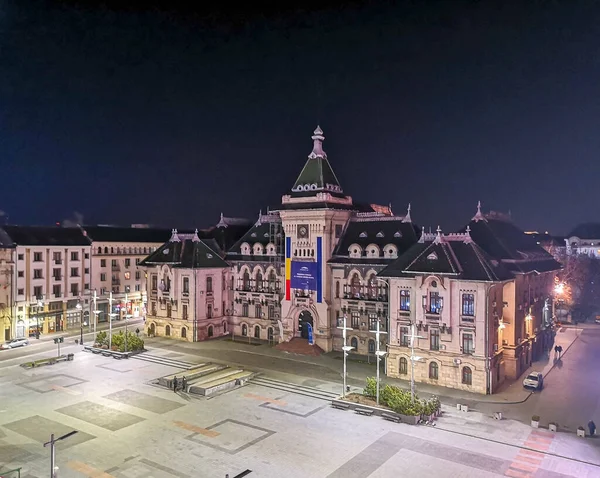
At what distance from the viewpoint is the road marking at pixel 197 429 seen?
38.9 metres

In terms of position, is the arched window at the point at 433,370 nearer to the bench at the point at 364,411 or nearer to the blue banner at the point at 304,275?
the bench at the point at 364,411

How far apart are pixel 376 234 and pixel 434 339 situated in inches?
695

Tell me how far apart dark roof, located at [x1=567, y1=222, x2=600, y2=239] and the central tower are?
113 m

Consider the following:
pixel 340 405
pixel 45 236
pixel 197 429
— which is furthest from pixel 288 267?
pixel 45 236

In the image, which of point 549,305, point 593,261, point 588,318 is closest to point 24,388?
point 549,305

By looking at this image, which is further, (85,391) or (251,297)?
(251,297)

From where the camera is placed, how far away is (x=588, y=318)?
3602 inches

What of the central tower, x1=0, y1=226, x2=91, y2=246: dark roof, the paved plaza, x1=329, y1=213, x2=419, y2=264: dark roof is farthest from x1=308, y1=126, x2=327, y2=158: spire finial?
x1=0, y1=226, x2=91, y2=246: dark roof

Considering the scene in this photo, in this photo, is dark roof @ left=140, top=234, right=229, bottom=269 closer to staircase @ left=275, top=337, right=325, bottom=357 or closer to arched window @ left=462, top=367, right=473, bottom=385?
staircase @ left=275, top=337, right=325, bottom=357

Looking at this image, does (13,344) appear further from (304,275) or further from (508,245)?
(508,245)

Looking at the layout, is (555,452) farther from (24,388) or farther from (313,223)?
(24,388)

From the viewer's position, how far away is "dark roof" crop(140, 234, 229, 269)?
7488cm

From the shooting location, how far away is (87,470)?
32844 mm

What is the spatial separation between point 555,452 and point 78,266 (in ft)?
235
